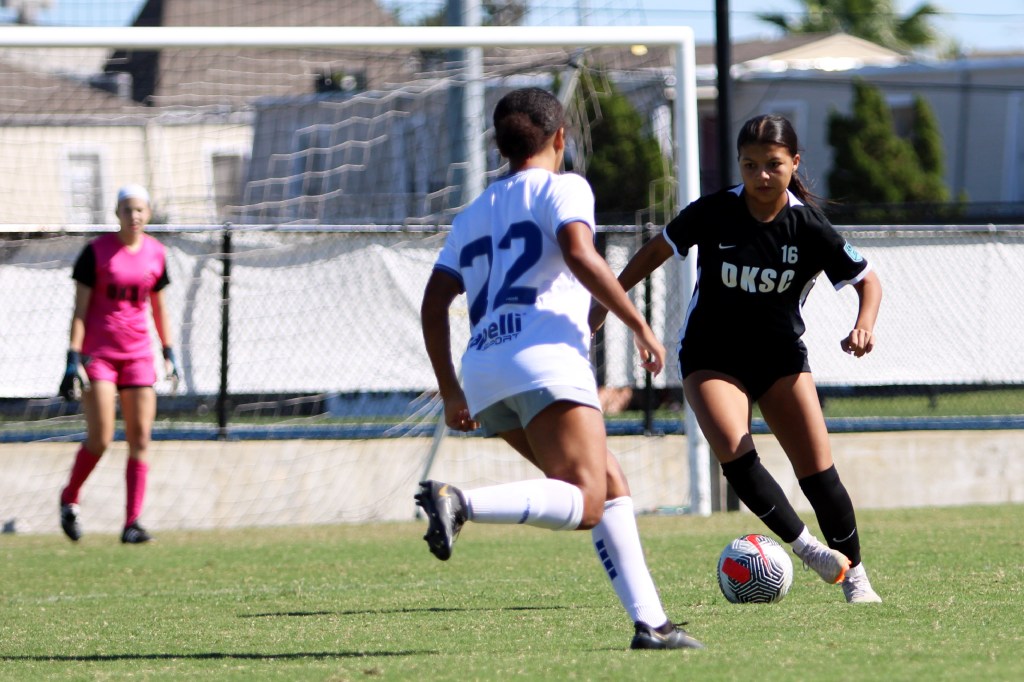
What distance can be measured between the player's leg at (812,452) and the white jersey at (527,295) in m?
1.44

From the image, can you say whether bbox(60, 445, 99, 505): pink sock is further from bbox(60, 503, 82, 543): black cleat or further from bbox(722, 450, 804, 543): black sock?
bbox(722, 450, 804, 543): black sock

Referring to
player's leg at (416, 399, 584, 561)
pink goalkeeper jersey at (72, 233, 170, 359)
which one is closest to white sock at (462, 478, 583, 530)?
player's leg at (416, 399, 584, 561)

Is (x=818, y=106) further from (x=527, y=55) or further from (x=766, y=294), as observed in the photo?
(x=766, y=294)

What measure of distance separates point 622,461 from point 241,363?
11.1ft

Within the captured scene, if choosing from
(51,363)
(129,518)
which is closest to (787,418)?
(129,518)

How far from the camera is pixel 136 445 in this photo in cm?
951

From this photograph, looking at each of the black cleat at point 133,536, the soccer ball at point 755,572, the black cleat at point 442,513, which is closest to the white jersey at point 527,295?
the black cleat at point 442,513

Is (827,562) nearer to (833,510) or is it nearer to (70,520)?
(833,510)

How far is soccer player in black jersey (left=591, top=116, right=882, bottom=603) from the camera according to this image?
5676 mm

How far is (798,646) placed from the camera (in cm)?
458

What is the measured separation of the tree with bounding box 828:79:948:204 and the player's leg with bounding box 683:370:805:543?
23.3m

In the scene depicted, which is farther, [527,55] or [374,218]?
[374,218]

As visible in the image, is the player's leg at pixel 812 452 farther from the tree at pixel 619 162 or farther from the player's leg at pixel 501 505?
the tree at pixel 619 162

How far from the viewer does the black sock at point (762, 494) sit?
5.73 metres
